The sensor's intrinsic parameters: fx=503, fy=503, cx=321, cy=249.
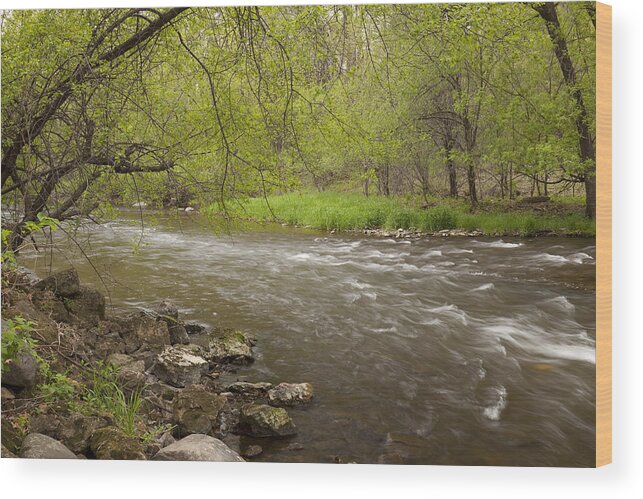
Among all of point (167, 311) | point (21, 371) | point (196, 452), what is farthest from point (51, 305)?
point (196, 452)

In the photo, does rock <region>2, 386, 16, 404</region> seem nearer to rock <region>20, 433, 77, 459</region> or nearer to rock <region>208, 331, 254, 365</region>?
rock <region>20, 433, 77, 459</region>

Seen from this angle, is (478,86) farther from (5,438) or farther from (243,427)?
(5,438)

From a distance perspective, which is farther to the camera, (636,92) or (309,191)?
(309,191)

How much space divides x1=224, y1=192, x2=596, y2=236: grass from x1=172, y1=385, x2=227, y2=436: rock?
1450 millimetres

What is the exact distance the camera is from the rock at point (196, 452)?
3.27 m

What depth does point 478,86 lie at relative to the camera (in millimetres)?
4898

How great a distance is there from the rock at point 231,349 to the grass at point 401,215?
1.13 metres

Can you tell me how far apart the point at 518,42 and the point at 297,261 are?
12.0 feet

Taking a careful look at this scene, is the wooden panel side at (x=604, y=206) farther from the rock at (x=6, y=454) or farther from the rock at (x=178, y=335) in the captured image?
the rock at (x=6, y=454)

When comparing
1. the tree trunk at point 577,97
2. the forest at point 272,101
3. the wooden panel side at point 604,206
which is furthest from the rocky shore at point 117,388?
the tree trunk at point 577,97

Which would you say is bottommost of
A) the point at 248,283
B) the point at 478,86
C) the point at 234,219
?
the point at 248,283

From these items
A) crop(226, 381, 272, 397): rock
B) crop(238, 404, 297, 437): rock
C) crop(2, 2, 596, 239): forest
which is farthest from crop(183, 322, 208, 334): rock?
crop(238, 404, 297, 437): rock

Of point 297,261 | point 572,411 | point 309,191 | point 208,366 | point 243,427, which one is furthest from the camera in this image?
point 297,261

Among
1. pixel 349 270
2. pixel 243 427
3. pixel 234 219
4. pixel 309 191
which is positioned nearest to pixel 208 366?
pixel 243 427
